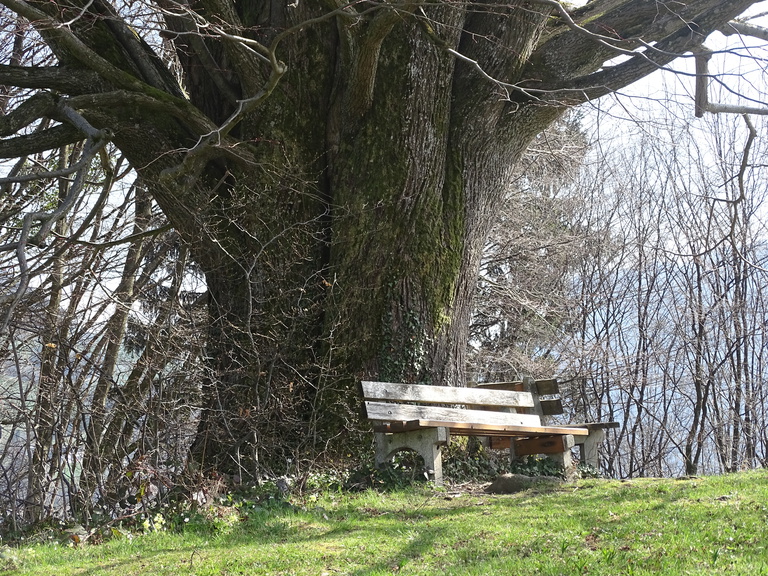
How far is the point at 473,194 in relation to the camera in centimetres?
903

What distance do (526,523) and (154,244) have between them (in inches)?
345

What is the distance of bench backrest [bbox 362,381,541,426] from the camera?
24.2 ft

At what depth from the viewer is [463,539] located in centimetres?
505

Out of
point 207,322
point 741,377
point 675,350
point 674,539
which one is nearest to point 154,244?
point 207,322

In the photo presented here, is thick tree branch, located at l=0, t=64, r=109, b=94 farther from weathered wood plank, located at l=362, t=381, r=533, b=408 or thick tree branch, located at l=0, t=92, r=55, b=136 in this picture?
weathered wood plank, located at l=362, t=381, r=533, b=408

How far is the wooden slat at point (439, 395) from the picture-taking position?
7.44 metres

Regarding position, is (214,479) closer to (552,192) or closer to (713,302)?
(552,192)

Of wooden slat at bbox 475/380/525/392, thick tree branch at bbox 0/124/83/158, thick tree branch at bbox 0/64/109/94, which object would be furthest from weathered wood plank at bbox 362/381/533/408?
thick tree branch at bbox 0/64/109/94

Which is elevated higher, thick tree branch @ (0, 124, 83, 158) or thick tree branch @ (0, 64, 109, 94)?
thick tree branch @ (0, 64, 109, 94)

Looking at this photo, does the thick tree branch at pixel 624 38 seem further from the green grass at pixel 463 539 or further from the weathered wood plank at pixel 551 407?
the green grass at pixel 463 539

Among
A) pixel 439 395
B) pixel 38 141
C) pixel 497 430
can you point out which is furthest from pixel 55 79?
pixel 497 430

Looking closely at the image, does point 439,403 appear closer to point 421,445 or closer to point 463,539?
point 421,445

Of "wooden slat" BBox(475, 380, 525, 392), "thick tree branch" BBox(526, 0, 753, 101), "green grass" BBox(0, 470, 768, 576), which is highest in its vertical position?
"thick tree branch" BBox(526, 0, 753, 101)

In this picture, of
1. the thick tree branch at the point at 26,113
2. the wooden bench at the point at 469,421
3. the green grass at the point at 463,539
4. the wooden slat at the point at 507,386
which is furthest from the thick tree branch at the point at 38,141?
the wooden slat at the point at 507,386
